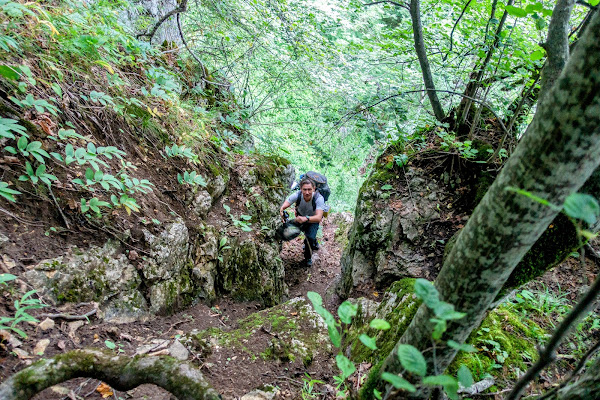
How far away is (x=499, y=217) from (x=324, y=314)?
792mm

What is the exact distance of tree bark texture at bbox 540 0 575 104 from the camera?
2.01 m

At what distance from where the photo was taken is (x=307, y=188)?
6469 millimetres

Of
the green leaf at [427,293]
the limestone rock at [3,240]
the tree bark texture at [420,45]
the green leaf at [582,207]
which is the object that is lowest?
the limestone rock at [3,240]

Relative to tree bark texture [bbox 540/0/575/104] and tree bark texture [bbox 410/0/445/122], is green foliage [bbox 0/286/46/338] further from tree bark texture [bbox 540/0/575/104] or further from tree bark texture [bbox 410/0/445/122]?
tree bark texture [bbox 410/0/445/122]

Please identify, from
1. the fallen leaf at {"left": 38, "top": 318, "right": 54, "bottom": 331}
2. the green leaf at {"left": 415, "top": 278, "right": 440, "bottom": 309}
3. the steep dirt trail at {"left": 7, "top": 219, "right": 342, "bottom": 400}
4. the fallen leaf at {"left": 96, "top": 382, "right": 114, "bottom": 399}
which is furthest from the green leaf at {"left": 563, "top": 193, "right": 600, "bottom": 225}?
the fallen leaf at {"left": 38, "top": 318, "right": 54, "bottom": 331}

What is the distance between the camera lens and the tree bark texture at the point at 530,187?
0.98 m

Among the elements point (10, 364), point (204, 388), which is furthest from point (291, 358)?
point (10, 364)

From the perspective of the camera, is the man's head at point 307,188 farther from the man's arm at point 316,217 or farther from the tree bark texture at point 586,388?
the tree bark texture at point 586,388

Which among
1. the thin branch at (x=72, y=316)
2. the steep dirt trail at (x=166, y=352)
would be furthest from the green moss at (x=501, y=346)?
the thin branch at (x=72, y=316)

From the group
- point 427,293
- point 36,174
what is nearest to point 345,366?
point 427,293

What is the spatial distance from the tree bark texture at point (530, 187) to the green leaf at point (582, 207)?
0.37 meters

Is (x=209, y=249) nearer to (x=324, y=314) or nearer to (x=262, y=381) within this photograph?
(x=262, y=381)

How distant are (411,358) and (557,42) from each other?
A: 2.34 m

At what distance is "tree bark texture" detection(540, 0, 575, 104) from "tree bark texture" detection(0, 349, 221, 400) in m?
2.99
